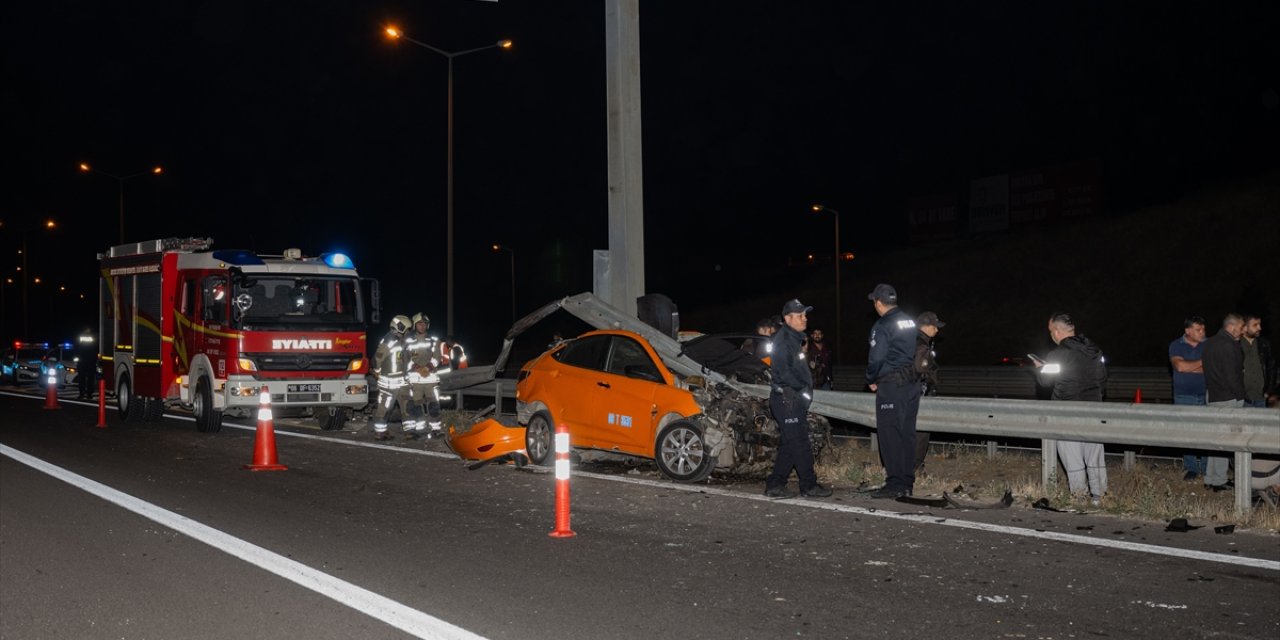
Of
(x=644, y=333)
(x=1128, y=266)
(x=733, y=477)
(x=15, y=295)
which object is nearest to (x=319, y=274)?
(x=644, y=333)

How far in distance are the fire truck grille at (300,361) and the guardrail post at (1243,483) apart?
13111mm

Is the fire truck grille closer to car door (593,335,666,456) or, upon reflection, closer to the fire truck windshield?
the fire truck windshield

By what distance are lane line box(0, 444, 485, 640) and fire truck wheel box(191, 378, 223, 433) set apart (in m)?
6.65

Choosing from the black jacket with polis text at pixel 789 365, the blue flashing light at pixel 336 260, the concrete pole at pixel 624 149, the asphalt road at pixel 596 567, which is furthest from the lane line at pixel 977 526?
the blue flashing light at pixel 336 260

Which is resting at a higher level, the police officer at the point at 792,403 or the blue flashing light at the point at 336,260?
the blue flashing light at the point at 336,260

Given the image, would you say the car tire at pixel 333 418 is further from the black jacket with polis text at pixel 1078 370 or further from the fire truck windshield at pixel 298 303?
the black jacket with polis text at pixel 1078 370

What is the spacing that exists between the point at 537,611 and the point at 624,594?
0.61 meters

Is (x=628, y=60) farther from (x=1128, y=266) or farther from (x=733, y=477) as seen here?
(x=1128, y=266)

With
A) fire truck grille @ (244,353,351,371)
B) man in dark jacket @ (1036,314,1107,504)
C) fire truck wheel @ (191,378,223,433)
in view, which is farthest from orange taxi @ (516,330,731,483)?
fire truck wheel @ (191,378,223,433)

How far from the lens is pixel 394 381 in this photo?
17000 millimetres

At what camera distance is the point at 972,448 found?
15.6 m

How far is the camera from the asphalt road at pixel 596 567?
6137mm

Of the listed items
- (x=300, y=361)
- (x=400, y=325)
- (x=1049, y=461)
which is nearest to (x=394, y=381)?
(x=400, y=325)

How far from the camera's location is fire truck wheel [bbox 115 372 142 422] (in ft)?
67.7
